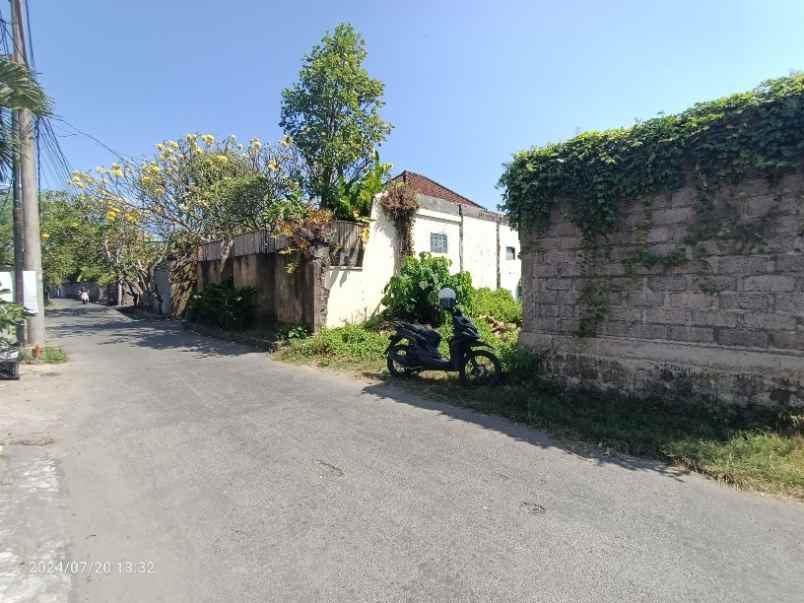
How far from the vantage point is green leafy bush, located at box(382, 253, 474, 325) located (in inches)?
414

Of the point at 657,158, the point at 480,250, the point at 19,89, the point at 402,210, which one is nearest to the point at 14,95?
the point at 19,89

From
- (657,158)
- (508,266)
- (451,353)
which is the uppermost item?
(657,158)

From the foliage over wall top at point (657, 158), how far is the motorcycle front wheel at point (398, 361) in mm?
2658

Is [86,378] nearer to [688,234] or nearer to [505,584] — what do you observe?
[505,584]

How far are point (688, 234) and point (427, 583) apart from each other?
14.6ft

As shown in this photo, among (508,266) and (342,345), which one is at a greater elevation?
(508,266)

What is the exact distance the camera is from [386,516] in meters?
2.94

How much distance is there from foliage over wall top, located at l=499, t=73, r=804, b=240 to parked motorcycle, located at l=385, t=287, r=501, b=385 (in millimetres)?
1594

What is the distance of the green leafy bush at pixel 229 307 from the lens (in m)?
12.5

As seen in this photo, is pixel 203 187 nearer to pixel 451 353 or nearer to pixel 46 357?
pixel 46 357
